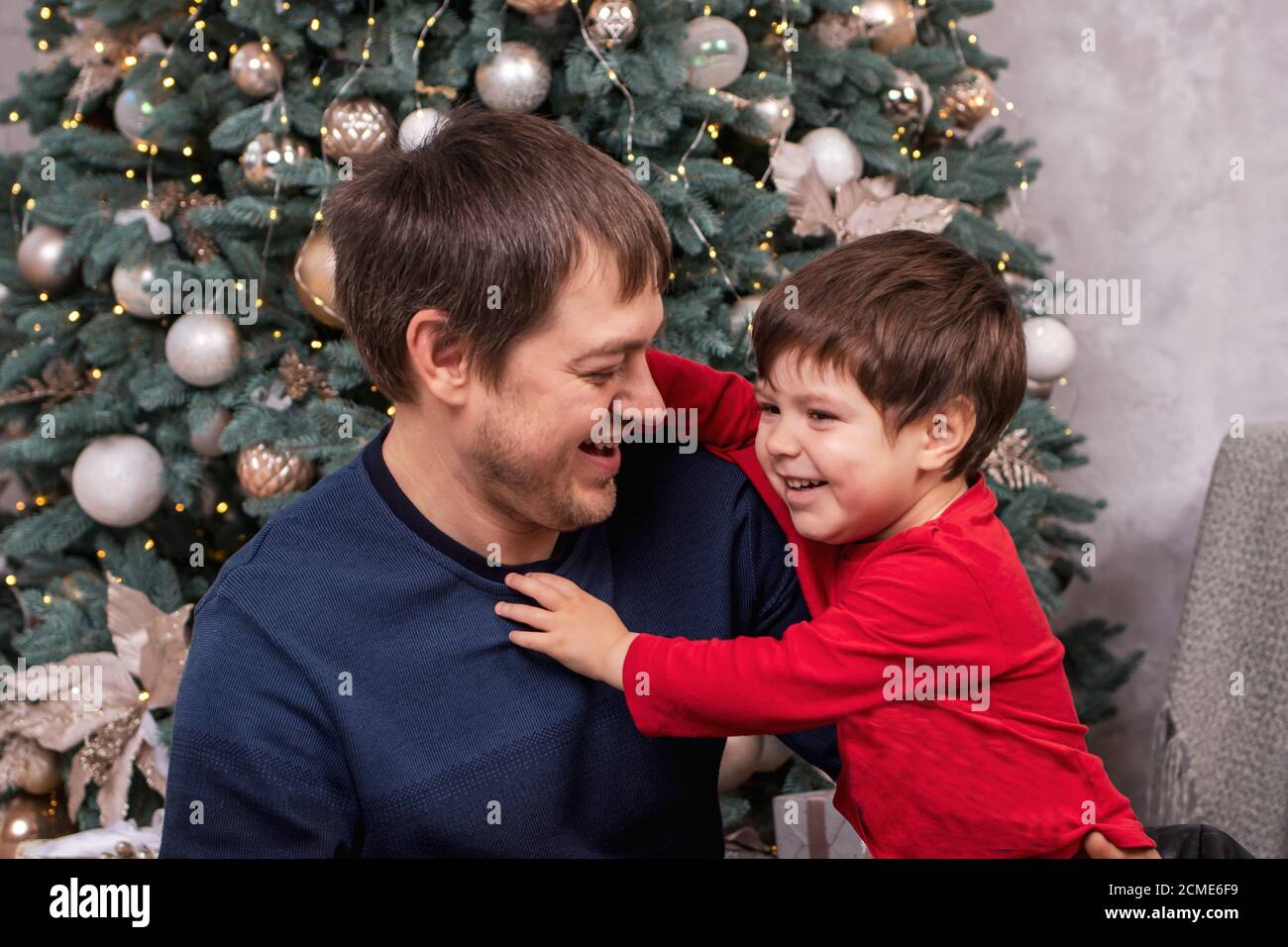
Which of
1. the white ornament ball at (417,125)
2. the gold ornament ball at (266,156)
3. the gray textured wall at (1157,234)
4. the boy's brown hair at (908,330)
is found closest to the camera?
the boy's brown hair at (908,330)

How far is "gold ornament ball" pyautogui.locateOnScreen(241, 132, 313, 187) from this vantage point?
6.42 ft

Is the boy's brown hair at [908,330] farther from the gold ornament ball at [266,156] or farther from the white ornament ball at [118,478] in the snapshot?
the white ornament ball at [118,478]

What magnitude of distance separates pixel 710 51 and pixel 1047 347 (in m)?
0.82

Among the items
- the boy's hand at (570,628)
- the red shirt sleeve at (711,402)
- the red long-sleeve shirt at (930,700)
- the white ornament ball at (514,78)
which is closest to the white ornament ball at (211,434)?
the white ornament ball at (514,78)

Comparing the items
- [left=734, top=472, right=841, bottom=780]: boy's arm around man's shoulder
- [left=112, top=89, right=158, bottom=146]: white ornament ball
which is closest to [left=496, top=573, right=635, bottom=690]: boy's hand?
Result: [left=734, top=472, right=841, bottom=780]: boy's arm around man's shoulder

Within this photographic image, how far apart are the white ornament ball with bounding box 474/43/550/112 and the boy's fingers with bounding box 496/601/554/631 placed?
40.6 inches

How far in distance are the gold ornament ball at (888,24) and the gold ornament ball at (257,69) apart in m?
1.02

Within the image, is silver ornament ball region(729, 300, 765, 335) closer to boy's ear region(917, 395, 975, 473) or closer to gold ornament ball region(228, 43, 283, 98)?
boy's ear region(917, 395, 975, 473)

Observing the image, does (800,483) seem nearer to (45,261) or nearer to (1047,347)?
→ (1047,347)

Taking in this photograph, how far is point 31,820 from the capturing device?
6.87 ft

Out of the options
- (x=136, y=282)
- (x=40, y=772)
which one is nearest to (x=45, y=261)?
(x=136, y=282)

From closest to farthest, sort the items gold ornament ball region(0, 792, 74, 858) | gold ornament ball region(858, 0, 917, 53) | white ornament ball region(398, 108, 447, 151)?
white ornament ball region(398, 108, 447, 151) → gold ornament ball region(0, 792, 74, 858) → gold ornament ball region(858, 0, 917, 53)

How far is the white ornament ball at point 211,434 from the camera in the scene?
2.03 m
